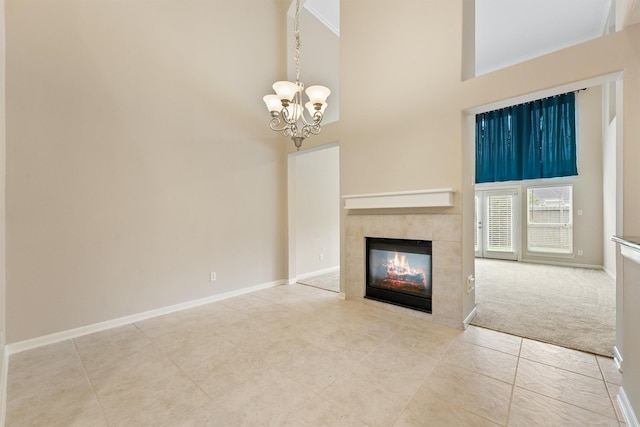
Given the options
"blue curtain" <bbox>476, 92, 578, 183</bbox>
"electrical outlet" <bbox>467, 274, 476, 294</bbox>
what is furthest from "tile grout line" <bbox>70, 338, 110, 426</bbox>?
"blue curtain" <bbox>476, 92, 578, 183</bbox>

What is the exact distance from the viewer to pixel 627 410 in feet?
5.15

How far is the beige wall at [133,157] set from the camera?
8.57 ft

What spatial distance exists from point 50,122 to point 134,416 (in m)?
2.88

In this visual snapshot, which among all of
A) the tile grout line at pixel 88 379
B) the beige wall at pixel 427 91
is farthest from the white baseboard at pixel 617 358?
the tile grout line at pixel 88 379

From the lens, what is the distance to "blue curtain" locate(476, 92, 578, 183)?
6195mm

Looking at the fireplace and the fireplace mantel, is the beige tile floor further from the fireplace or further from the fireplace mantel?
the fireplace mantel

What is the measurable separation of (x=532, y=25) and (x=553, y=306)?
17.4ft

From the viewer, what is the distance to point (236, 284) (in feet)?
13.5

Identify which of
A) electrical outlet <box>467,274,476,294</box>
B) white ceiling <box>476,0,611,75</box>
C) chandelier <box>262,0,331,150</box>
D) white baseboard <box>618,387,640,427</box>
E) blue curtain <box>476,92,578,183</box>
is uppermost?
white ceiling <box>476,0,611,75</box>

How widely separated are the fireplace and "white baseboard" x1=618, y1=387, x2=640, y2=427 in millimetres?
1571

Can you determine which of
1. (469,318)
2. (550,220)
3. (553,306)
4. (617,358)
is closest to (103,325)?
(469,318)

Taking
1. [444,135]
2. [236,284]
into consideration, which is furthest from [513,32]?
[236,284]

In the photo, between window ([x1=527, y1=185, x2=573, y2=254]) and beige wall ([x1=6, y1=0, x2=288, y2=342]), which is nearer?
beige wall ([x1=6, y1=0, x2=288, y2=342])

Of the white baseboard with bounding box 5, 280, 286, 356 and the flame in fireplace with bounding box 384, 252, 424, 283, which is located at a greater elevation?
the flame in fireplace with bounding box 384, 252, 424, 283
